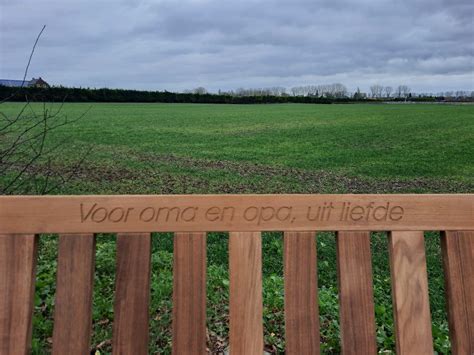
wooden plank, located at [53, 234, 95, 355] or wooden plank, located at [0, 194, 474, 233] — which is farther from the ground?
Answer: wooden plank, located at [0, 194, 474, 233]

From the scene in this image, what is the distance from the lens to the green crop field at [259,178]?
2.67m

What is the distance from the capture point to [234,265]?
1.39 m

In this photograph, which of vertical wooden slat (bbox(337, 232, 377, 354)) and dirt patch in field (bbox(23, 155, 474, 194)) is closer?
vertical wooden slat (bbox(337, 232, 377, 354))

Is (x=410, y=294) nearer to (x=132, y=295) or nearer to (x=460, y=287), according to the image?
(x=460, y=287)

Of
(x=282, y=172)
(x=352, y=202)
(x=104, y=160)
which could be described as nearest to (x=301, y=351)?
(x=352, y=202)

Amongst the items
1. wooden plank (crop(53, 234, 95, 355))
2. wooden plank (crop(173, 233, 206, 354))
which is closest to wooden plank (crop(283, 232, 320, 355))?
wooden plank (crop(173, 233, 206, 354))

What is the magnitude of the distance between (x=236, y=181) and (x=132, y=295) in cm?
610

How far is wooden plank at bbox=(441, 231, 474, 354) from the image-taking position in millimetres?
1376

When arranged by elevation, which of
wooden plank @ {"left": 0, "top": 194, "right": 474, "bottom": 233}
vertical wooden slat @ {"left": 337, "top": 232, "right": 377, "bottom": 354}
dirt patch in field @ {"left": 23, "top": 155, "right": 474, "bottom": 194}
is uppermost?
wooden plank @ {"left": 0, "top": 194, "right": 474, "bottom": 233}

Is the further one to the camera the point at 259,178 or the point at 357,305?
the point at 259,178

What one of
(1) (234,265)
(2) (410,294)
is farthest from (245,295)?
(2) (410,294)

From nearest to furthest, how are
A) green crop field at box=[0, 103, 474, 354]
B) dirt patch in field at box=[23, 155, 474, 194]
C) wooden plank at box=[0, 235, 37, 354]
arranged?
wooden plank at box=[0, 235, 37, 354] → green crop field at box=[0, 103, 474, 354] → dirt patch in field at box=[23, 155, 474, 194]

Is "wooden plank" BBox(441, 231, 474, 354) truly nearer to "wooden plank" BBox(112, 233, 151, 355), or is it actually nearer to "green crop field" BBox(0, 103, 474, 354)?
"wooden plank" BBox(112, 233, 151, 355)

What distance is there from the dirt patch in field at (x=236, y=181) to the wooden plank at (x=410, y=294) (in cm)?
521
